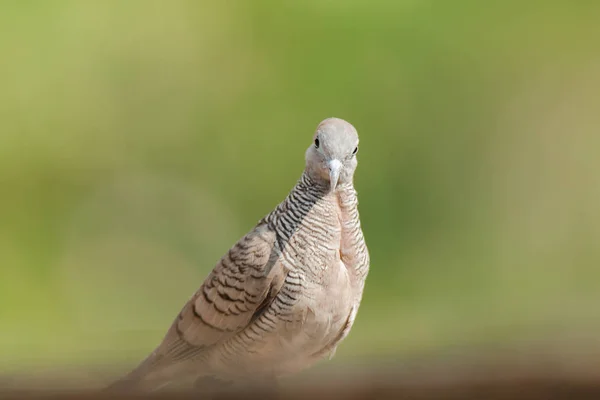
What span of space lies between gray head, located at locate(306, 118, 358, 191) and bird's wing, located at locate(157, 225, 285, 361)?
252 millimetres

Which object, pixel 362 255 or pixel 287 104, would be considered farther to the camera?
pixel 287 104

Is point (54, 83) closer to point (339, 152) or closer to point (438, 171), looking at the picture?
point (438, 171)

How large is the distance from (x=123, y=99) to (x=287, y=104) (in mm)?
945

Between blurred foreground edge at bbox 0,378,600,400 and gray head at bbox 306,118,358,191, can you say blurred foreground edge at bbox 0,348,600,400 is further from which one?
gray head at bbox 306,118,358,191

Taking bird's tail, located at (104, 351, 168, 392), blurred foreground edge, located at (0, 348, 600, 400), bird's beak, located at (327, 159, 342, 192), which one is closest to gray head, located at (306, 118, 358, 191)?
bird's beak, located at (327, 159, 342, 192)

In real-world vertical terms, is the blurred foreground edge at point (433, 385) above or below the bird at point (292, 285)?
below

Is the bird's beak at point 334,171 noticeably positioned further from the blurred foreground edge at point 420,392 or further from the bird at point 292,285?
the blurred foreground edge at point 420,392

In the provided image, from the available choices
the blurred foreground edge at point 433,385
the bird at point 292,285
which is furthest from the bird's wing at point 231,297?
the blurred foreground edge at point 433,385

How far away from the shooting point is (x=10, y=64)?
4695 mm

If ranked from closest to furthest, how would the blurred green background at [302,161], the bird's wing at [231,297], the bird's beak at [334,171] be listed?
the bird's beak at [334,171] < the bird's wing at [231,297] < the blurred green background at [302,161]

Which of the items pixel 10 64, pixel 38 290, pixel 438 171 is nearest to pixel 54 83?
pixel 10 64

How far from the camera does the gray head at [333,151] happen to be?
2.08 m

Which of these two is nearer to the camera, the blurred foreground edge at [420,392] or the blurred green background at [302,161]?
the blurred foreground edge at [420,392]

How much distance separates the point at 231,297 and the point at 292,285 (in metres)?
0.21
